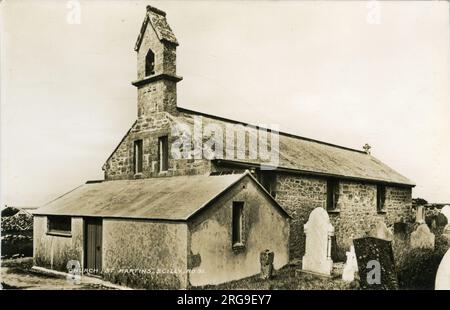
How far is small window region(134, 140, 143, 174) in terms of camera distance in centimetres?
1589

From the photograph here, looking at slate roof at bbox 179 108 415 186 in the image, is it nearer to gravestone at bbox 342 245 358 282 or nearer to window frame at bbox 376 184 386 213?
window frame at bbox 376 184 386 213

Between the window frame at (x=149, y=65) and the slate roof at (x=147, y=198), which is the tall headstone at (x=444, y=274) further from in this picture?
the window frame at (x=149, y=65)

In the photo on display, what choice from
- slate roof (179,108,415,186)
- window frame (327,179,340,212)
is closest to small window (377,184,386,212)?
slate roof (179,108,415,186)

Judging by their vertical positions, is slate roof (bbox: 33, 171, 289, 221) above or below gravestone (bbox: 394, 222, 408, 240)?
above

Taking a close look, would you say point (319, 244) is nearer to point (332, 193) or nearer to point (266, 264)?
point (266, 264)

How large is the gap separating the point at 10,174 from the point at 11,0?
16.5ft

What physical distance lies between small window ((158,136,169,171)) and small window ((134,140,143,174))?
1.25 meters

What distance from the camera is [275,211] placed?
13594mm

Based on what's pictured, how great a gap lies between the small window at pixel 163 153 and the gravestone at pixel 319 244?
217 inches

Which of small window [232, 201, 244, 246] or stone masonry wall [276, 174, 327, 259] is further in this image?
stone masonry wall [276, 174, 327, 259]

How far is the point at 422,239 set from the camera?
14.5m

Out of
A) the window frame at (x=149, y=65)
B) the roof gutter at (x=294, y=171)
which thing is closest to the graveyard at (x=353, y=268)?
the roof gutter at (x=294, y=171)

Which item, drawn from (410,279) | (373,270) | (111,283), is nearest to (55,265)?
(111,283)
